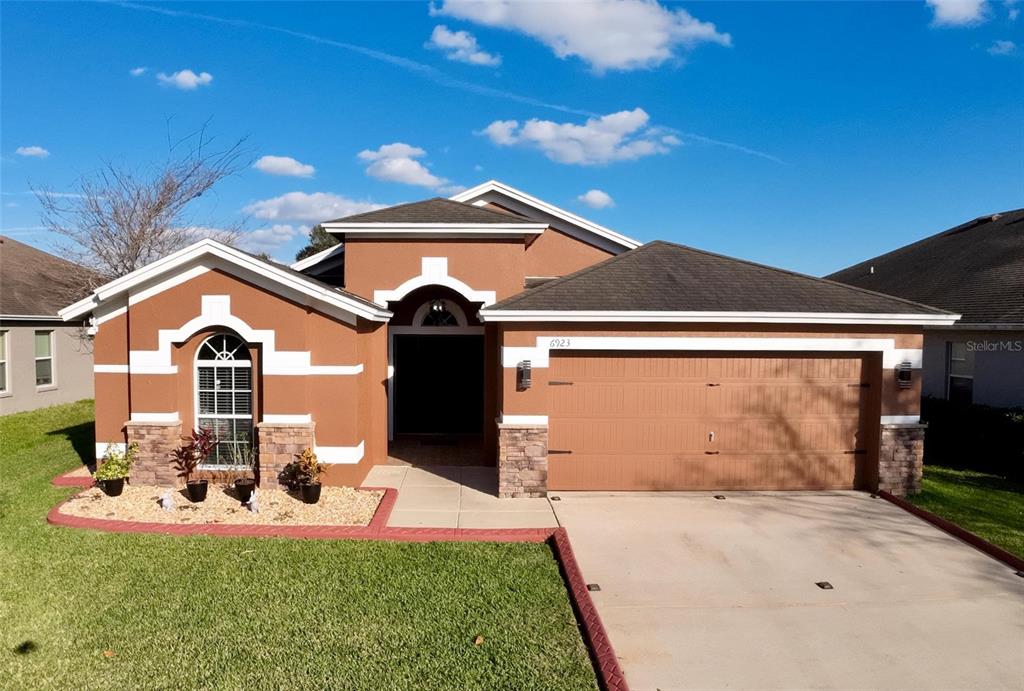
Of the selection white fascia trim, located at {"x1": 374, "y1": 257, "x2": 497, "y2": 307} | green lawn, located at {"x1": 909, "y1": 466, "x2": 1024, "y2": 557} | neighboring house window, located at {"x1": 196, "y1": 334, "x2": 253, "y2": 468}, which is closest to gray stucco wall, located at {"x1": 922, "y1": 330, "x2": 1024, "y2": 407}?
green lawn, located at {"x1": 909, "y1": 466, "x2": 1024, "y2": 557}

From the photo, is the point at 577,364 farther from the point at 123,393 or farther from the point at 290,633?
the point at 123,393

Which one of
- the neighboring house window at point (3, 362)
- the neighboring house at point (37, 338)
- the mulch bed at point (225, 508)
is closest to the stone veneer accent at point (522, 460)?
the mulch bed at point (225, 508)

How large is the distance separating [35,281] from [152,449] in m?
14.3

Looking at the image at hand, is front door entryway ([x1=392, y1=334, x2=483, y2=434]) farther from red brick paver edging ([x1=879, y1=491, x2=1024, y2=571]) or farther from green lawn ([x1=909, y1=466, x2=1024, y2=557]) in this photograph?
green lawn ([x1=909, y1=466, x2=1024, y2=557])

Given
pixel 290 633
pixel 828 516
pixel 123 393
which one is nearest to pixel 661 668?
pixel 290 633

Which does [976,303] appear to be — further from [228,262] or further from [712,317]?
[228,262]

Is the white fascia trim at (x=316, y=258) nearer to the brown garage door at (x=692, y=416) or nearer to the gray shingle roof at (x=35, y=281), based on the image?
the brown garage door at (x=692, y=416)

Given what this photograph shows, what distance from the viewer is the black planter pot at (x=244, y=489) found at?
8336 mm

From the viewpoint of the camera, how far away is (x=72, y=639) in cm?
496

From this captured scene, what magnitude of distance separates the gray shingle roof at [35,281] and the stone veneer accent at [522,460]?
1525 cm

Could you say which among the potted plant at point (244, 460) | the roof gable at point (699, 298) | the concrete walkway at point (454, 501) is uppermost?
the roof gable at point (699, 298)

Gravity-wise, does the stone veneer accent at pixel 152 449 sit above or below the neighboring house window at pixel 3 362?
below

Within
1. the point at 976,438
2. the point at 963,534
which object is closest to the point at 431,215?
the point at 963,534

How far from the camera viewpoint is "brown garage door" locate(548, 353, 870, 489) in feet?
30.5
